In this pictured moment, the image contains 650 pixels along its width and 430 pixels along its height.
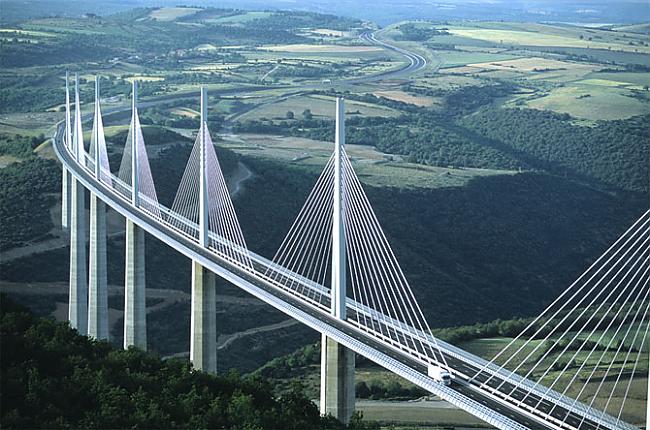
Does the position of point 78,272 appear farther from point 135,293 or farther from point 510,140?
point 510,140

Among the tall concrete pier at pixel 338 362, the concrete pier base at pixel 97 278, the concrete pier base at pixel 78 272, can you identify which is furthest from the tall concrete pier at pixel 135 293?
the tall concrete pier at pixel 338 362

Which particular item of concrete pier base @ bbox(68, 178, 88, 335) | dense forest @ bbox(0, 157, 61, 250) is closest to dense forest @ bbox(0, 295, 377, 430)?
concrete pier base @ bbox(68, 178, 88, 335)

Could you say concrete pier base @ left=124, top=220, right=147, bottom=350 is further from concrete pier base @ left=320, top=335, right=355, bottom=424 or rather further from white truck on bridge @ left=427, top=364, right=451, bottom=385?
white truck on bridge @ left=427, top=364, right=451, bottom=385

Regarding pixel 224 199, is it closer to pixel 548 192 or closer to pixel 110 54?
pixel 548 192

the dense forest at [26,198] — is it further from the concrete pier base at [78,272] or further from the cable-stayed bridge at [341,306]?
the concrete pier base at [78,272]

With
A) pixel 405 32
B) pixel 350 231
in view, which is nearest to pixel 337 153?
pixel 350 231

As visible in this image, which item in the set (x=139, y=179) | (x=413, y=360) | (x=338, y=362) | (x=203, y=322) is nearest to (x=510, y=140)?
(x=139, y=179)
